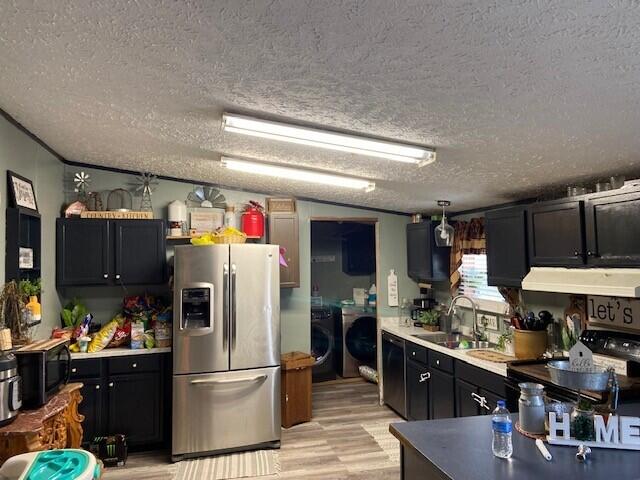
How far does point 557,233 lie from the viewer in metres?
2.88

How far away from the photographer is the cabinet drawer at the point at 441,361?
11.7 feet

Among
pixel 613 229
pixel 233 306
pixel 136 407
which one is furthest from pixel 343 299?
pixel 613 229

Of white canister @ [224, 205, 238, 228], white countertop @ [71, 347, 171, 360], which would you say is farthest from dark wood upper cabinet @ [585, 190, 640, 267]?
white countertop @ [71, 347, 171, 360]

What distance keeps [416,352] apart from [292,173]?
1.99 metres

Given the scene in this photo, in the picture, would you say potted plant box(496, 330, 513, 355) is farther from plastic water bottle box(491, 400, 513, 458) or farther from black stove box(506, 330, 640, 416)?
plastic water bottle box(491, 400, 513, 458)

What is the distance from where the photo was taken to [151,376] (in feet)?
12.4

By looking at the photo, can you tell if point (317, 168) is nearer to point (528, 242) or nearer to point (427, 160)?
point (427, 160)

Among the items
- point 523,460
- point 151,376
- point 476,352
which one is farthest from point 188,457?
point 523,460

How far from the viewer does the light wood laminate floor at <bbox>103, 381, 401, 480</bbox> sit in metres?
3.33

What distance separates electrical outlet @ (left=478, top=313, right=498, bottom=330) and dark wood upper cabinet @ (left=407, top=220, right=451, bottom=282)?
57cm

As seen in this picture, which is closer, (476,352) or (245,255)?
(476,352)

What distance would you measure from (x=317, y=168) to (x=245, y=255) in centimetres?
97

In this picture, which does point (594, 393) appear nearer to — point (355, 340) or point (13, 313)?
point (13, 313)

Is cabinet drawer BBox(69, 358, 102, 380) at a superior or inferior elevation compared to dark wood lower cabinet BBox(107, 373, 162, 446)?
superior
